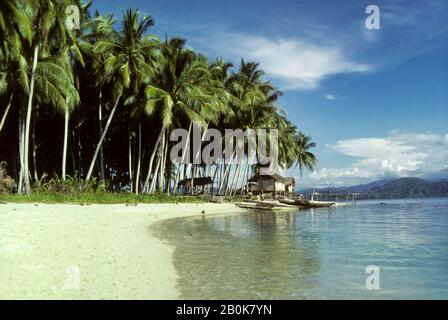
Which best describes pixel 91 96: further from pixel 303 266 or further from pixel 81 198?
pixel 303 266

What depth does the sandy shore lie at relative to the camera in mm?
6201

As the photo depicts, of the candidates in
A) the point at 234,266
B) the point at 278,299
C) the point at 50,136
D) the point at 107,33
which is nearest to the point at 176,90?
the point at 107,33

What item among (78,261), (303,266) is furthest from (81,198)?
(303,266)

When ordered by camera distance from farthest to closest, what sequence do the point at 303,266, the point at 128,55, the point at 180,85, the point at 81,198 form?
the point at 180,85
the point at 128,55
the point at 81,198
the point at 303,266

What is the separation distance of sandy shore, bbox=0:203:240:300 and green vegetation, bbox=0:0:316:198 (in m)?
8.42

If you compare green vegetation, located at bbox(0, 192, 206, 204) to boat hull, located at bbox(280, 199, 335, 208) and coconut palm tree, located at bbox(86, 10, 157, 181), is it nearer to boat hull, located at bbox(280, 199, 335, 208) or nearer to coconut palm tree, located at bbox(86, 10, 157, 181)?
coconut palm tree, located at bbox(86, 10, 157, 181)

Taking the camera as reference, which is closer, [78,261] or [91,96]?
[78,261]

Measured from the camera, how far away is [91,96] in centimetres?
3272

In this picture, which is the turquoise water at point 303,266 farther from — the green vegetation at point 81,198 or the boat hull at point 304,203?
the boat hull at point 304,203

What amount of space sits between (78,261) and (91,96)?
88.2 feet

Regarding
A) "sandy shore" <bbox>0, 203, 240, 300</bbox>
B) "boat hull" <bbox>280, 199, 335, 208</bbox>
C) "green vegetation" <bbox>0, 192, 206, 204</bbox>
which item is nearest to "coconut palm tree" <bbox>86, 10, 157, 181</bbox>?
"green vegetation" <bbox>0, 192, 206, 204</bbox>

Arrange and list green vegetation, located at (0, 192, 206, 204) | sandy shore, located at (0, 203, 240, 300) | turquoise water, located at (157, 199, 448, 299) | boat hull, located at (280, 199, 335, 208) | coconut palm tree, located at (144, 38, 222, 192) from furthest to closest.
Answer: boat hull, located at (280, 199, 335, 208)
coconut palm tree, located at (144, 38, 222, 192)
green vegetation, located at (0, 192, 206, 204)
turquoise water, located at (157, 199, 448, 299)
sandy shore, located at (0, 203, 240, 300)
